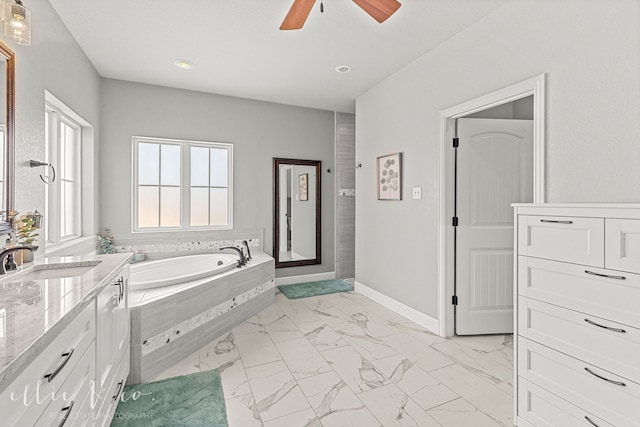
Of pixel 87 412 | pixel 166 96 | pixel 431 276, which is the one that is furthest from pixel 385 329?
pixel 166 96

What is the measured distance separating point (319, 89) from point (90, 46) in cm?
231

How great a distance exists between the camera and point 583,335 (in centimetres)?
140

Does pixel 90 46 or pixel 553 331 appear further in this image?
pixel 90 46

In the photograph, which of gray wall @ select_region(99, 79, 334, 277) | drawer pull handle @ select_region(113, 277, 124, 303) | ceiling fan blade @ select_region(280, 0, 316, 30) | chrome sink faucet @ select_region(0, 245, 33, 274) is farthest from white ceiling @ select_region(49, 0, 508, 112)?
drawer pull handle @ select_region(113, 277, 124, 303)

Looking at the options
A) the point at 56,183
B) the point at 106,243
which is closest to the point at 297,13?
the point at 56,183

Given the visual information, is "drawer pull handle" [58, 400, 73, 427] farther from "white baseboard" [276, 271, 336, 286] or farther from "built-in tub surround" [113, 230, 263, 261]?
"white baseboard" [276, 271, 336, 286]

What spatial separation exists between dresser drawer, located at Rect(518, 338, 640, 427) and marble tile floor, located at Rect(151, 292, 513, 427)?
397 millimetres

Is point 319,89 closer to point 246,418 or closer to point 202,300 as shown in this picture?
point 202,300

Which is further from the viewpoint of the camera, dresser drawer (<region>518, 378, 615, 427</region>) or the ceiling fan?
the ceiling fan

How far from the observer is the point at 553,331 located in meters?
1.52

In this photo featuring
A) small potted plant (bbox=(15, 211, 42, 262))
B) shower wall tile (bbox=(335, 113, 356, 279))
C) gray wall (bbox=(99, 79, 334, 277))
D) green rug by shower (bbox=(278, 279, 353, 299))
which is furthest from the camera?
shower wall tile (bbox=(335, 113, 356, 279))

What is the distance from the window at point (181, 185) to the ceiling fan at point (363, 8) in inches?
102

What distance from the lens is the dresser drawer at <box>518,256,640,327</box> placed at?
1264 millimetres

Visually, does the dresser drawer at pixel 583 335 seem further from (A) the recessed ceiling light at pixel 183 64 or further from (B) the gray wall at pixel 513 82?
(A) the recessed ceiling light at pixel 183 64
